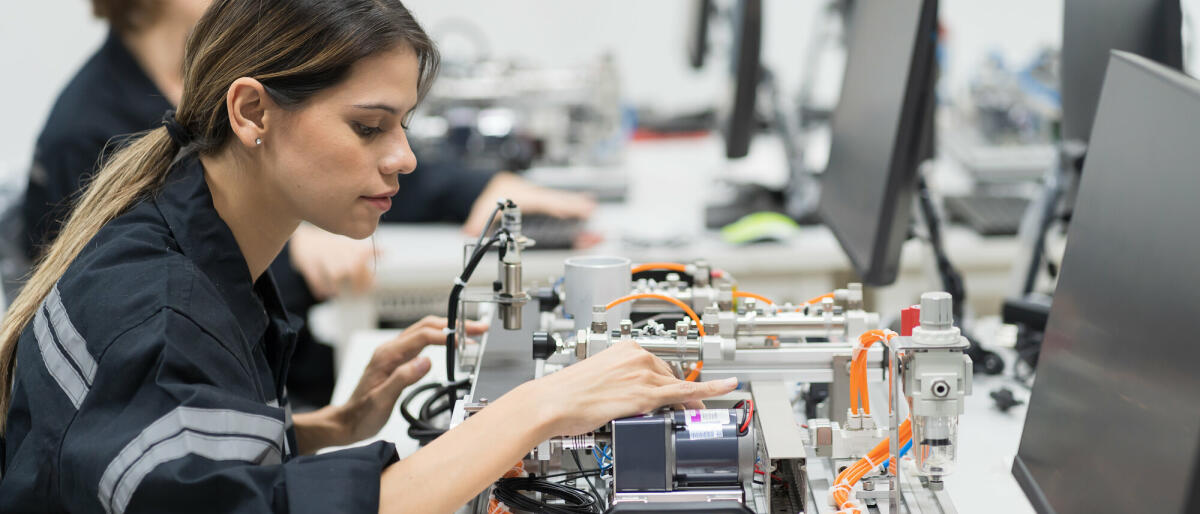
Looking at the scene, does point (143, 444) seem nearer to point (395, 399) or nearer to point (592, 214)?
point (395, 399)

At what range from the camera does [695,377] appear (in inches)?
44.1

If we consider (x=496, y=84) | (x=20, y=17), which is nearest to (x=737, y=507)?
(x=496, y=84)

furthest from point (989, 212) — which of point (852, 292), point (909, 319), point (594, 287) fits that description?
point (909, 319)

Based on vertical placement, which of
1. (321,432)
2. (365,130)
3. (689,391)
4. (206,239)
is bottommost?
(321,432)

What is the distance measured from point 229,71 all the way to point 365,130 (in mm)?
152

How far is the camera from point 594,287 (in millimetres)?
1212

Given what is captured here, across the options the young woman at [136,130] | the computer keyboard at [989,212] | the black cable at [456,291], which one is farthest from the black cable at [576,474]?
the computer keyboard at [989,212]

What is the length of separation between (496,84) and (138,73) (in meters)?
1.11

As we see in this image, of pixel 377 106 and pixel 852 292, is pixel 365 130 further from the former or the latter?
pixel 852 292

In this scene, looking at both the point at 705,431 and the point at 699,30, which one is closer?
the point at 705,431

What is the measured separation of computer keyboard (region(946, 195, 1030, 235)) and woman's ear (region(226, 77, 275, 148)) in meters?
1.67

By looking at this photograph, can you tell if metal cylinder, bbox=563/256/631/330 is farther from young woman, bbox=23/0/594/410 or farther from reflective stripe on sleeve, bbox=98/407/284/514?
young woman, bbox=23/0/594/410

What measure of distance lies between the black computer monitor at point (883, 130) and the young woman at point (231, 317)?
0.42 m

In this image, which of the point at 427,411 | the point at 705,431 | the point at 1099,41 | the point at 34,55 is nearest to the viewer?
the point at 705,431
